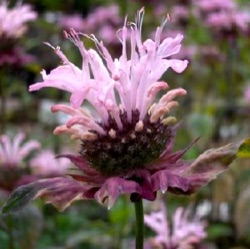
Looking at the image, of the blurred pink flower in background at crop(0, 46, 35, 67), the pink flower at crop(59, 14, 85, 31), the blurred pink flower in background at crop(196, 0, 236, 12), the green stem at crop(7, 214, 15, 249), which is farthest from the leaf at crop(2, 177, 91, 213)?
the blurred pink flower in background at crop(196, 0, 236, 12)

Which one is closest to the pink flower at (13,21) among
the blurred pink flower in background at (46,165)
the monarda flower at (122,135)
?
the blurred pink flower in background at (46,165)

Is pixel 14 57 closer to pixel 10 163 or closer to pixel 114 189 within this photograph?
pixel 10 163

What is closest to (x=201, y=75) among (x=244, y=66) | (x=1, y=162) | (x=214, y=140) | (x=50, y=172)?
(x=244, y=66)

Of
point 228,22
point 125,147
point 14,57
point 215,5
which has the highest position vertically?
point 215,5

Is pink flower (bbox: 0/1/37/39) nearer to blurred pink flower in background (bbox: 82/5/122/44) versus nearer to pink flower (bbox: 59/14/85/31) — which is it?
pink flower (bbox: 59/14/85/31)

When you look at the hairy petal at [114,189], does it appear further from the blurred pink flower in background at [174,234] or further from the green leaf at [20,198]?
the blurred pink flower in background at [174,234]

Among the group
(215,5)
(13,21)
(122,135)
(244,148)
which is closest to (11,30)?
(13,21)

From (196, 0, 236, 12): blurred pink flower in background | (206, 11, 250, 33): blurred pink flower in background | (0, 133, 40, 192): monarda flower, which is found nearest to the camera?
(0, 133, 40, 192): monarda flower

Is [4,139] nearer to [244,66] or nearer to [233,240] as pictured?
[233,240]
